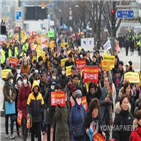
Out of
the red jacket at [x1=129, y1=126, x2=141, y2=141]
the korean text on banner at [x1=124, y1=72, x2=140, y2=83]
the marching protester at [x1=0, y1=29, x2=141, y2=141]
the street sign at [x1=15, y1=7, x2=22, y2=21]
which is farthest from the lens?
the street sign at [x1=15, y1=7, x2=22, y2=21]

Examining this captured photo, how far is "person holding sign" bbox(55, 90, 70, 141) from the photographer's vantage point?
11.0m

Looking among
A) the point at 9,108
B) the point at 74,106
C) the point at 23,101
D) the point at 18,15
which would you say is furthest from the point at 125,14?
the point at 74,106

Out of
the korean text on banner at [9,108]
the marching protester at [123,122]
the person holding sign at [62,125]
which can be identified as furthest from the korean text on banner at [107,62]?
the marching protester at [123,122]

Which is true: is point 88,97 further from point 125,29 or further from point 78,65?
point 125,29

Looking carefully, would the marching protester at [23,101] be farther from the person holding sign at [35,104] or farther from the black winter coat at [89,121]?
the black winter coat at [89,121]

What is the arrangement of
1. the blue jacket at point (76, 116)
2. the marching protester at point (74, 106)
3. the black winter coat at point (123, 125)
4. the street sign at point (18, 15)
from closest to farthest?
the black winter coat at point (123, 125) < the marching protester at point (74, 106) < the blue jacket at point (76, 116) < the street sign at point (18, 15)

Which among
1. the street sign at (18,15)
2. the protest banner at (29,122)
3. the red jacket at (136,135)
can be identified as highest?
the street sign at (18,15)

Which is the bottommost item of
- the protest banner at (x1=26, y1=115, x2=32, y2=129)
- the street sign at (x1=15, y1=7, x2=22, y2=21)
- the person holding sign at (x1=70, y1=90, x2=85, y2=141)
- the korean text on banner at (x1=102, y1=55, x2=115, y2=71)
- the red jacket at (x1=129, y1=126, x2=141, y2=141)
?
the protest banner at (x1=26, y1=115, x2=32, y2=129)

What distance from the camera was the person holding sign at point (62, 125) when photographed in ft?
36.1

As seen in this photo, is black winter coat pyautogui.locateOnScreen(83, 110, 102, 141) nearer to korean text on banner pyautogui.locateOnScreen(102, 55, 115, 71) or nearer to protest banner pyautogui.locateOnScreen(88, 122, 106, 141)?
protest banner pyautogui.locateOnScreen(88, 122, 106, 141)

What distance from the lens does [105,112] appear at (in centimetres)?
1195

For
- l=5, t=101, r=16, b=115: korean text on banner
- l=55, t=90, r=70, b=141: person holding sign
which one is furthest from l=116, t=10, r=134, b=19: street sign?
l=55, t=90, r=70, b=141: person holding sign

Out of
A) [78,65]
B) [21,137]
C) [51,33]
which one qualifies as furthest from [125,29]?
[21,137]

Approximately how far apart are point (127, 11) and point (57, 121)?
12.2 metres
